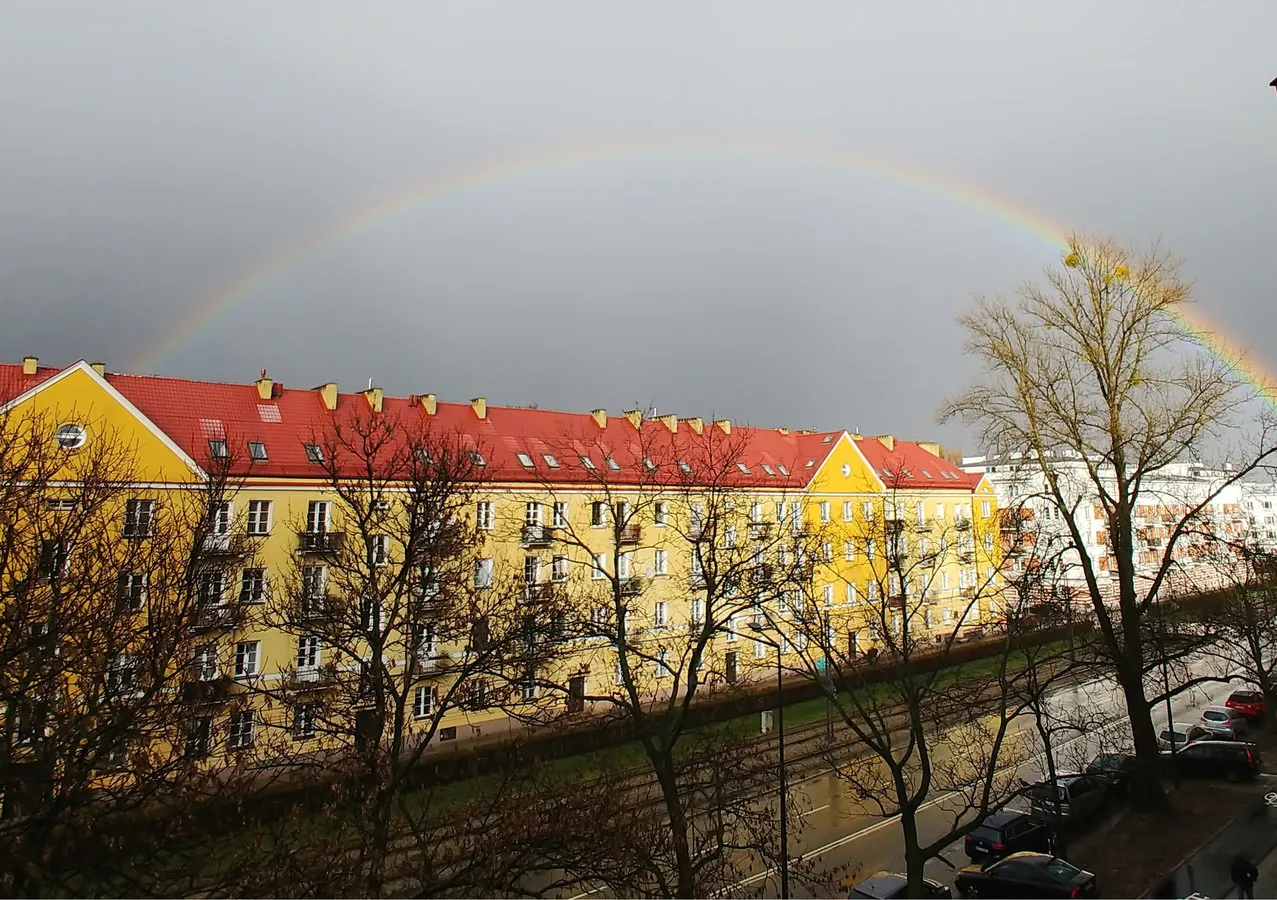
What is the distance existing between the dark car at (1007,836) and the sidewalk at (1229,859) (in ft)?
9.02

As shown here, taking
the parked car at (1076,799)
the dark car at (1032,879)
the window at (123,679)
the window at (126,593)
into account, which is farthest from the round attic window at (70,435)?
the parked car at (1076,799)

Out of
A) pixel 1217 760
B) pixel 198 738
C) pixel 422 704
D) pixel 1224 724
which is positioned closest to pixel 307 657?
pixel 422 704

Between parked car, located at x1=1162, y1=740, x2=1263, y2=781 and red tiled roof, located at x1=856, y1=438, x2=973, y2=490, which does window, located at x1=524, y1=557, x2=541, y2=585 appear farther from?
red tiled roof, located at x1=856, y1=438, x2=973, y2=490

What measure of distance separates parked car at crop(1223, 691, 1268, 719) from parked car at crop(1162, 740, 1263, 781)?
30.7 ft

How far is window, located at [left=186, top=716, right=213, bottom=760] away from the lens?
29.8ft

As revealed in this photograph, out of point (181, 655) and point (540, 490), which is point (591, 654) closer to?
→ point (540, 490)

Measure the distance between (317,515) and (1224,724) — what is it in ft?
114

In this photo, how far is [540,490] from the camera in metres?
32.4

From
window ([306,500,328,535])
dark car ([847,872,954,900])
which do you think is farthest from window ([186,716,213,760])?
window ([306,500,328,535])

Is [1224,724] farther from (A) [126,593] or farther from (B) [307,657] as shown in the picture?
(A) [126,593]

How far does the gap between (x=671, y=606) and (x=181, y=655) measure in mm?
26017

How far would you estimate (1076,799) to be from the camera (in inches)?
808

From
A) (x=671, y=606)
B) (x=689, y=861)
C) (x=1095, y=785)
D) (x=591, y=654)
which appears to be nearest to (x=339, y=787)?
(x=689, y=861)

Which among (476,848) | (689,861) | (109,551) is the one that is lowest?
(689,861)
